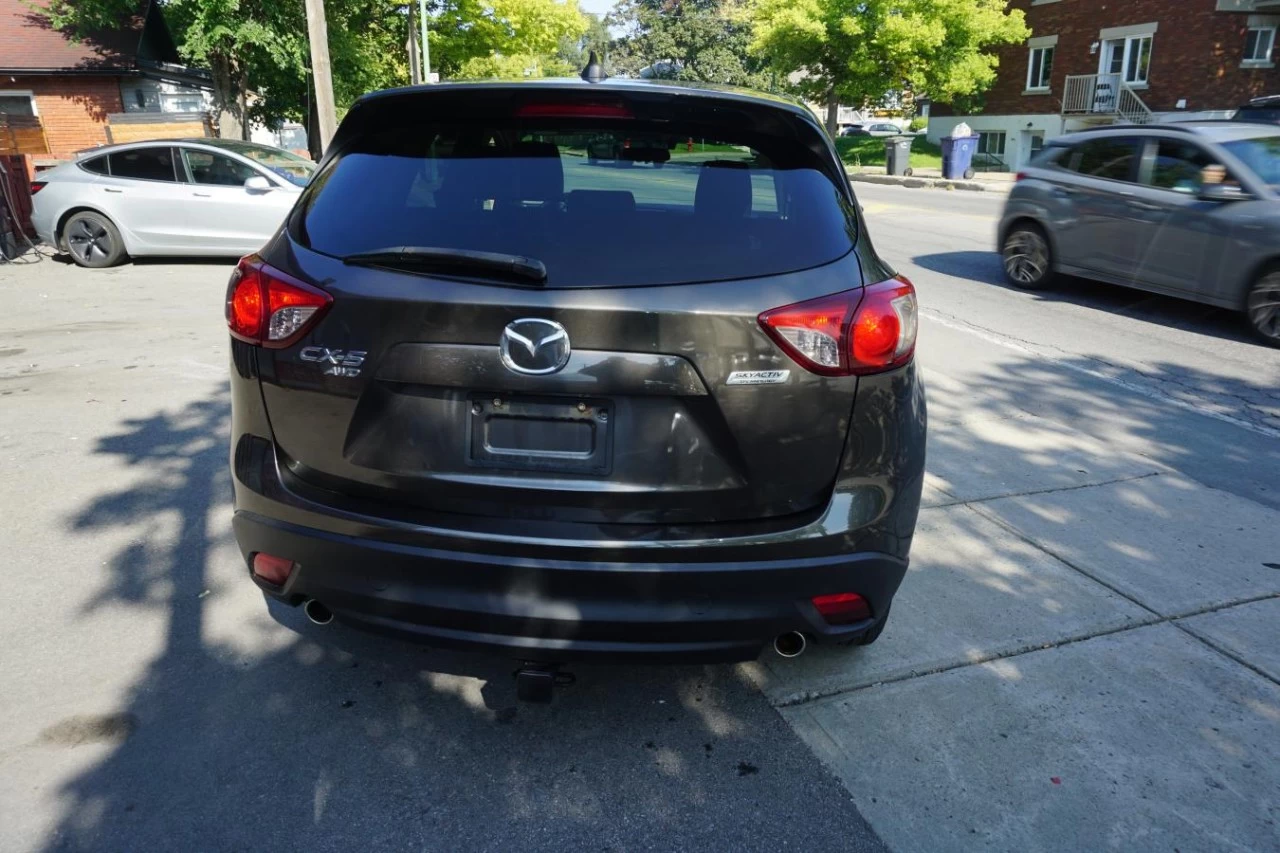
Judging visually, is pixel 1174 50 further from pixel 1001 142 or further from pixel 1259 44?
pixel 1001 142

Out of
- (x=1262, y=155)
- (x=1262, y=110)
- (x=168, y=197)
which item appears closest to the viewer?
(x=1262, y=155)

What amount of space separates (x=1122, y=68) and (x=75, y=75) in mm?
31989

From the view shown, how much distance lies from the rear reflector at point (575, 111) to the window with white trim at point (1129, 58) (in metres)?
34.5

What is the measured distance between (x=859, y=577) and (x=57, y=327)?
840cm

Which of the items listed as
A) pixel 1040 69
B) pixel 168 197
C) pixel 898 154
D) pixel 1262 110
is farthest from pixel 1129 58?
pixel 168 197

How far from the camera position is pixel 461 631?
8.35 feet

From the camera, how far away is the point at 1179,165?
854 cm

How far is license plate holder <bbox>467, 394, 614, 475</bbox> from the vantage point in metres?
2.43

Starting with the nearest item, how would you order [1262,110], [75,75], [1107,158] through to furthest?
[1107,158] < [1262,110] < [75,75]

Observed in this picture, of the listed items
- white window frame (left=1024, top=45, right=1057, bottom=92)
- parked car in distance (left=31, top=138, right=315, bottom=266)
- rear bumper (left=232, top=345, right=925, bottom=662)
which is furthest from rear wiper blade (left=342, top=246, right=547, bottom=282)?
white window frame (left=1024, top=45, right=1057, bottom=92)

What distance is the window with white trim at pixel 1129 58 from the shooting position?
31.3 meters

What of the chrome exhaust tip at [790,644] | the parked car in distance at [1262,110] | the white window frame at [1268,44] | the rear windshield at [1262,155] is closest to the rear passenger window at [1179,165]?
the rear windshield at [1262,155]

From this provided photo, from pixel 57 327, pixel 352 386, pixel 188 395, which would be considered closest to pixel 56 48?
pixel 57 327

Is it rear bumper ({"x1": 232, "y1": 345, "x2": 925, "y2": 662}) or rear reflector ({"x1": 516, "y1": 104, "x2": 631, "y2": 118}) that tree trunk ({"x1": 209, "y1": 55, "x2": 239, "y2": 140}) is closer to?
rear reflector ({"x1": 516, "y1": 104, "x2": 631, "y2": 118})
